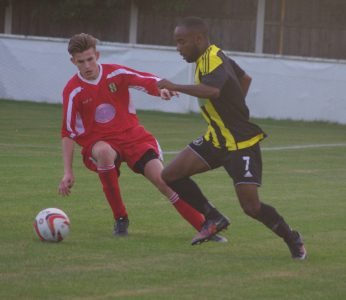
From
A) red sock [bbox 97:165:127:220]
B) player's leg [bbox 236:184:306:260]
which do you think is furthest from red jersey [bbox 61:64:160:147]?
player's leg [bbox 236:184:306:260]

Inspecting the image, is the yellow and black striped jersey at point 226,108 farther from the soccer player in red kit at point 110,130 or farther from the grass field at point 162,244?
the soccer player in red kit at point 110,130

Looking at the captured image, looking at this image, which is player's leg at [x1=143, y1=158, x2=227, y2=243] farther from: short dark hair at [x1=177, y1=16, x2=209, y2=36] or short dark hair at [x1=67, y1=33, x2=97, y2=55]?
short dark hair at [x1=177, y1=16, x2=209, y2=36]

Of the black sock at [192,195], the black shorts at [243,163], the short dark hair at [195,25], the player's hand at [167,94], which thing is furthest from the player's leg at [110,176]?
the short dark hair at [195,25]

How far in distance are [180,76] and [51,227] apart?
16.6 m

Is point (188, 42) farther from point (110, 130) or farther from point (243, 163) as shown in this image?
point (110, 130)

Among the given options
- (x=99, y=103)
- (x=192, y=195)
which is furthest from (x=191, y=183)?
(x=99, y=103)

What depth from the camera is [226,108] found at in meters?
8.66

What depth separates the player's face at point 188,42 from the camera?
8.68 m

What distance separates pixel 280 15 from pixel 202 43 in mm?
25005

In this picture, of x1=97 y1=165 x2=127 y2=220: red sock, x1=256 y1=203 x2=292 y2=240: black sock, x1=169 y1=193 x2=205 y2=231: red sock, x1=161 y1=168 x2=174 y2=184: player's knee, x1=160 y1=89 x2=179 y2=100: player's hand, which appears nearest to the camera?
x1=256 y1=203 x2=292 y2=240: black sock

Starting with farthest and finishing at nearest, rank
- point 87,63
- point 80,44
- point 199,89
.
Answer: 1. point 87,63
2. point 80,44
3. point 199,89

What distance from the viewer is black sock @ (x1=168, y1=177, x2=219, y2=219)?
30.4 feet

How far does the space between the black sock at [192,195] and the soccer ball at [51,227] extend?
0.94 metres

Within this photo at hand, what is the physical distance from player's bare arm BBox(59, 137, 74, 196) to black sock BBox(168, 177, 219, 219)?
0.87 meters
